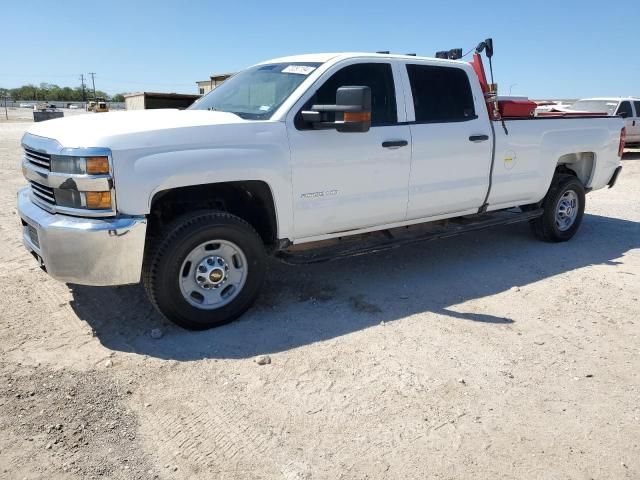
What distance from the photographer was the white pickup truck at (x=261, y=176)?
11.7 ft

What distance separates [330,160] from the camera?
4309mm

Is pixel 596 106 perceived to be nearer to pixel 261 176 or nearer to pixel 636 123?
pixel 636 123

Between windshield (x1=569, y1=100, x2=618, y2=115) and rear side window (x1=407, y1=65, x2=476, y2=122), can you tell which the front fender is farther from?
windshield (x1=569, y1=100, x2=618, y2=115)

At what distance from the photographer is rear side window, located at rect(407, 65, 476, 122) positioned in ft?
16.2

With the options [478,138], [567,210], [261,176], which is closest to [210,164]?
[261,176]

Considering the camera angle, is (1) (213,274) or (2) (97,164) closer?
(2) (97,164)

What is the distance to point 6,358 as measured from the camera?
358 cm

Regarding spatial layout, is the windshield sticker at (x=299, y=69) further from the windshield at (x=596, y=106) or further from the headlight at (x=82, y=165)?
the windshield at (x=596, y=106)

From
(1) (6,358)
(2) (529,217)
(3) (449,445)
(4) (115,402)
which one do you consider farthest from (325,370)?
(2) (529,217)

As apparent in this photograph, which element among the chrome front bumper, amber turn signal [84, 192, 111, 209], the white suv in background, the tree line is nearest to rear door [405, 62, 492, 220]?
the chrome front bumper

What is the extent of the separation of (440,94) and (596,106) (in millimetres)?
13345

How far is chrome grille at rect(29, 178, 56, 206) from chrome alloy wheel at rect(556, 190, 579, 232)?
5.51 metres

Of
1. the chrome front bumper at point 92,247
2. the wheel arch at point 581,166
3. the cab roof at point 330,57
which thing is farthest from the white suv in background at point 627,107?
the chrome front bumper at point 92,247

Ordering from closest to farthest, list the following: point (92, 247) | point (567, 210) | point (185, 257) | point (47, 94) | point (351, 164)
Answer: point (92, 247), point (185, 257), point (351, 164), point (567, 210), point (47, 94)
